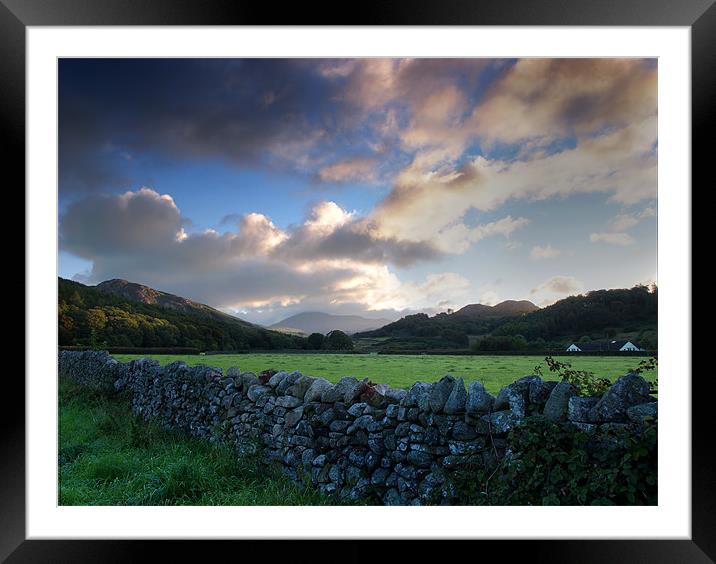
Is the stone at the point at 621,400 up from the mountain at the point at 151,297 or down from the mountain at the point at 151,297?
down

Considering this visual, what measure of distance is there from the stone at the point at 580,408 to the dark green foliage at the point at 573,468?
3.0 inches

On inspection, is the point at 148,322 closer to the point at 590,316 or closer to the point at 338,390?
the point at 338,390

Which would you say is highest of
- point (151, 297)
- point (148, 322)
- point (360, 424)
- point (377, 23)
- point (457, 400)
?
point (377, 23)

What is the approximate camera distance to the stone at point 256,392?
4.54 metres

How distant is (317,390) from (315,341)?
2.83 meters

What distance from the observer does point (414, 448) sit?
330 cm

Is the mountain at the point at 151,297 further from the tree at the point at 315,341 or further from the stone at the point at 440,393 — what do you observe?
the stone at the point at 440,393

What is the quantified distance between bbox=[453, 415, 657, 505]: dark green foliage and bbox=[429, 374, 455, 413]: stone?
56 centimetres

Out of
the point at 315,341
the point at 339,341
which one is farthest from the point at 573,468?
the point at 315,341

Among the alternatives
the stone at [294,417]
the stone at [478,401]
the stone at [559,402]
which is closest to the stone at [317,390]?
the stone at [294,417]

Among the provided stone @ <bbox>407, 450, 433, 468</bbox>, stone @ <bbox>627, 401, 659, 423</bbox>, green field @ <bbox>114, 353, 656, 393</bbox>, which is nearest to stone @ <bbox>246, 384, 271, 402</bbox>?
green field @ <bbox>114, 353, 656, 393</bbox>

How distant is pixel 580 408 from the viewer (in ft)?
8.80

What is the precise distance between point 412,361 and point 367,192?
2626 millimetres

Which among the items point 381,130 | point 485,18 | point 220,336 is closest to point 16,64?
point 485,18
